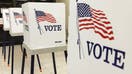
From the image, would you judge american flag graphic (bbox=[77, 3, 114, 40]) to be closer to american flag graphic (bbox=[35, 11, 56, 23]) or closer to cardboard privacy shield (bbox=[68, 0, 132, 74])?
cardboard privacy shield (bbox=[68, 0, 132, 74])

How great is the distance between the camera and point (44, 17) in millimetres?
1422

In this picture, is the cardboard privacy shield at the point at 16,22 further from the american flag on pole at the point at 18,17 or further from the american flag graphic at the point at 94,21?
the american flag graphic at the point at 94,21

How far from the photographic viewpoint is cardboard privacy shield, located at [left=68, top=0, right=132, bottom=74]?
0.50 m

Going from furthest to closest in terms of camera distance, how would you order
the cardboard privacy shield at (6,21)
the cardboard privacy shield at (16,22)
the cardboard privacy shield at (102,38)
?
the cardboard privacy shield at (6,21) < the cardboard privacy shield at (16,22) < the cardboard privacy shield at (102,38)

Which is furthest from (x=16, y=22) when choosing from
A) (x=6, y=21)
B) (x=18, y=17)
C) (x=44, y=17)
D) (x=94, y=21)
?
(x=94, y=21)

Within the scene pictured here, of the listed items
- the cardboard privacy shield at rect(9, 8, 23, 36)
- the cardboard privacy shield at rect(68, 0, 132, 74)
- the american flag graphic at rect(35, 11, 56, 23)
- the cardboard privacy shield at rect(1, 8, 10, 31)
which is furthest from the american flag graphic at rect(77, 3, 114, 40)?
the cardboard privacy shield at rect(1, 8, 10, 31)

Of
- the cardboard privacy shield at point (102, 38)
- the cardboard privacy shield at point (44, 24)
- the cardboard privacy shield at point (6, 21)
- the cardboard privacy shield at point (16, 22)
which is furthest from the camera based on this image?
the cardboard privacy shield at point (6, 21)

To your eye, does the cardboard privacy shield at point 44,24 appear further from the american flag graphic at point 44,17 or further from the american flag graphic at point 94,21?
the american flag graphic at point 94,21

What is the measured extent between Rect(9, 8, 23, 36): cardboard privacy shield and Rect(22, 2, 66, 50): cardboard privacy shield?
0.62m

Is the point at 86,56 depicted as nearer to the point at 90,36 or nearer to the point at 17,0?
the point at 90,36

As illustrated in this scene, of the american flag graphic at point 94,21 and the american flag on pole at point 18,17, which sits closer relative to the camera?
the american flag graphic at point 94,21

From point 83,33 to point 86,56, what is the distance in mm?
76

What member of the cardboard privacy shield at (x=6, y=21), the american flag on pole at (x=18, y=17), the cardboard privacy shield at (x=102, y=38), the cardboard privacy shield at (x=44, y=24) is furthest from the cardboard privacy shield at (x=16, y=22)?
the cardboard privacy shield at (x=102, y=38)

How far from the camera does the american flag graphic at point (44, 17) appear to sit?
1.40 metres
